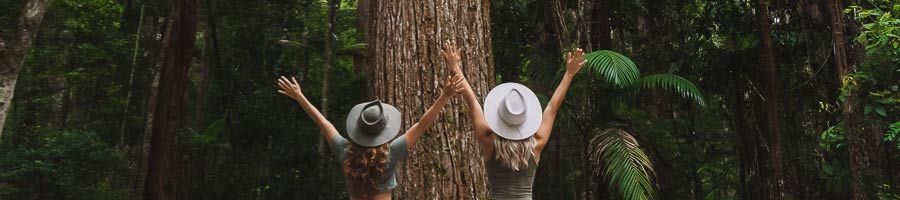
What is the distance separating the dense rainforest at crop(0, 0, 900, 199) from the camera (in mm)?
4934

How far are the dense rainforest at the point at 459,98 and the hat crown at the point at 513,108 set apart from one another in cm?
109

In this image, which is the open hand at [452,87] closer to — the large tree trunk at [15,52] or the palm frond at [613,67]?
the palm frond at [613,67]

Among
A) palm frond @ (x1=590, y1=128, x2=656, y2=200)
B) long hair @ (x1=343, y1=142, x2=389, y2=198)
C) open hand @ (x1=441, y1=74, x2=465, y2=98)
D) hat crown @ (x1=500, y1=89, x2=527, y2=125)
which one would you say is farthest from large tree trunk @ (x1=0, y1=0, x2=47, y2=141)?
palm frond @ (x1=590, y1=128, x2=656, y2=200)

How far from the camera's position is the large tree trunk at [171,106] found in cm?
1255

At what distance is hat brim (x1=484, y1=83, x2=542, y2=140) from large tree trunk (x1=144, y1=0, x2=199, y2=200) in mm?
10407

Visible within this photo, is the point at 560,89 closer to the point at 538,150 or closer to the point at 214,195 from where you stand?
the point at 538,150

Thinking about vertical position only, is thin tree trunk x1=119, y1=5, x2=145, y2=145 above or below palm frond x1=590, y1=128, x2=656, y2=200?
above

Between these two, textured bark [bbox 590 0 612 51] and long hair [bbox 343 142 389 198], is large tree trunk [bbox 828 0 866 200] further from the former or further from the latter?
long hair [bbox 343 142 389 198]

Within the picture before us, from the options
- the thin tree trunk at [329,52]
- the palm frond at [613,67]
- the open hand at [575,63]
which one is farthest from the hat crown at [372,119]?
the thin tree trunk at [329,52]

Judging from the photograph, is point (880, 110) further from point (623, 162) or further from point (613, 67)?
point (613, 67)

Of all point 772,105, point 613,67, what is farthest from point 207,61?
point 772,105

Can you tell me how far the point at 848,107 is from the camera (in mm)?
7344

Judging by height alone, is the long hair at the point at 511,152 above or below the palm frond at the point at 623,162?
above

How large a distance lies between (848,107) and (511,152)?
544cm
